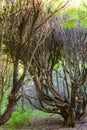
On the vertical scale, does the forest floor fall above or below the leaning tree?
below

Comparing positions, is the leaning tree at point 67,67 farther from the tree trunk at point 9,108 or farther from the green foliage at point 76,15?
the tree trunk at point 9,108

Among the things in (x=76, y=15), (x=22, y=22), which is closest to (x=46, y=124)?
(x=76, y=15)

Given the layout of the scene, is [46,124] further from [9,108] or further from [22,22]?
[22,22]

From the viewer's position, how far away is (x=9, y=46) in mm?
6012

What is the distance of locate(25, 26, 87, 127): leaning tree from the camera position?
8461 mm

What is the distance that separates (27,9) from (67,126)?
4.31 meters

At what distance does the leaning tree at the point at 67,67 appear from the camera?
8.46 m

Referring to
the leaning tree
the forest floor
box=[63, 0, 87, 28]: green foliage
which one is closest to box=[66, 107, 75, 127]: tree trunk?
the leaning tree

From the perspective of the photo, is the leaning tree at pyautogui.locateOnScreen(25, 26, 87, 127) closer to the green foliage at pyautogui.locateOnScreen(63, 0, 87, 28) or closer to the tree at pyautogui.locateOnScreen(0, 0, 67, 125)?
the green foliage at pyautogui.locateOnScreen(63, 0, 87, 28)

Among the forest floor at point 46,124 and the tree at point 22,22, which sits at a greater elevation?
the tree at point 22,22

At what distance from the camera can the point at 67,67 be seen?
351 inches

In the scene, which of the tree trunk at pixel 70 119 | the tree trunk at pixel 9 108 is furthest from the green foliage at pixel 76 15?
the tree trunk at pixel 9 108

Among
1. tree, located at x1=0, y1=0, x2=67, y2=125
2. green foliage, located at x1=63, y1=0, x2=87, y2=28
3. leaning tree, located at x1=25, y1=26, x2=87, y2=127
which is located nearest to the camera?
tree, located at x1=0, y1=0, x2=67, y2=125

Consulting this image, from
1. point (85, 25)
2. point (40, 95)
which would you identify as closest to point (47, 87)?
point (40, 95)
